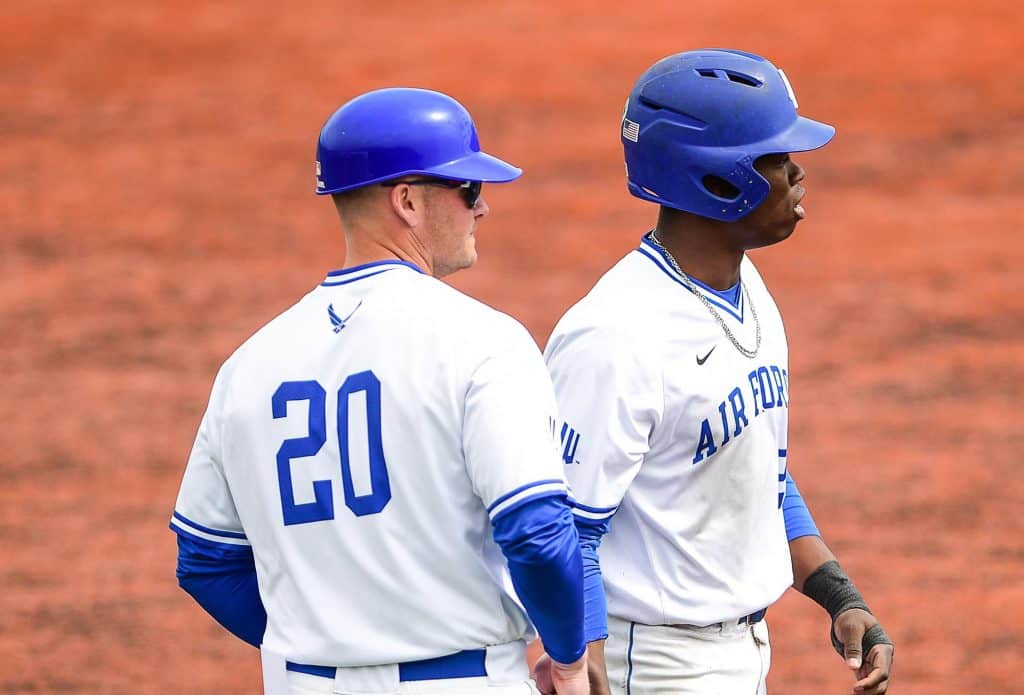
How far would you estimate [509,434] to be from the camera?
9.09 feet

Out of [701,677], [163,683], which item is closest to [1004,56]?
[163,683]

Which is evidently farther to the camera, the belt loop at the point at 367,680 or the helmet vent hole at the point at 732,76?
the helmet vent hole at the point at 732,76

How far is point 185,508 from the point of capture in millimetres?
3105

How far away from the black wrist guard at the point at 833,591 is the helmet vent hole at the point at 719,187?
37.5 inches

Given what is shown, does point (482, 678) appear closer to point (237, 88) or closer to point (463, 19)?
point (237, 88)

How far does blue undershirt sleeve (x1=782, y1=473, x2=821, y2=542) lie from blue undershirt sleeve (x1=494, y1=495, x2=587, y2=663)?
3.56 feet

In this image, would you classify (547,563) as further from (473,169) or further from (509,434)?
(473,169)

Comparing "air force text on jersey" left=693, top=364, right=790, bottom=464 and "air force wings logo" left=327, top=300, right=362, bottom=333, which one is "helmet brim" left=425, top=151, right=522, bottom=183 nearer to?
"air force wings logo" left=327, top=300, right=362, bottom=333

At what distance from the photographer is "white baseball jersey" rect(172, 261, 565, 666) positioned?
2818 millimetres

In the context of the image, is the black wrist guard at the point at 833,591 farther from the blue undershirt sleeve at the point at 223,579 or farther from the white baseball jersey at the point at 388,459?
the blue undershirt sleeve at the point at 223,579

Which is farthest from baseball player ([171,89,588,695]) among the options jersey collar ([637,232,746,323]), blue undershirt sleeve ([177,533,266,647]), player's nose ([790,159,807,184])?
player's nose ([790,159,807,184])

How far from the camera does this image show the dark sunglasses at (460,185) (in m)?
3.01

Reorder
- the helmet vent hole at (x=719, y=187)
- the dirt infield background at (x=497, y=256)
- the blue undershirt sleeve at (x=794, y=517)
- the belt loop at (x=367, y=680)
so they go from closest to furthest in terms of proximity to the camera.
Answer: the belt loop at (x=367, y=680), the helmet vent hole at (x=719, y=187), the blue undershirt sleeve at (x=794, y=517), the dirt infield background at (x=497, y=256)

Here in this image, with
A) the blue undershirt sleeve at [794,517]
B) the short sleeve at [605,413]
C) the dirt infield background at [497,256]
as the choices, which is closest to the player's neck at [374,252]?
the short sleeve at [605,413]
